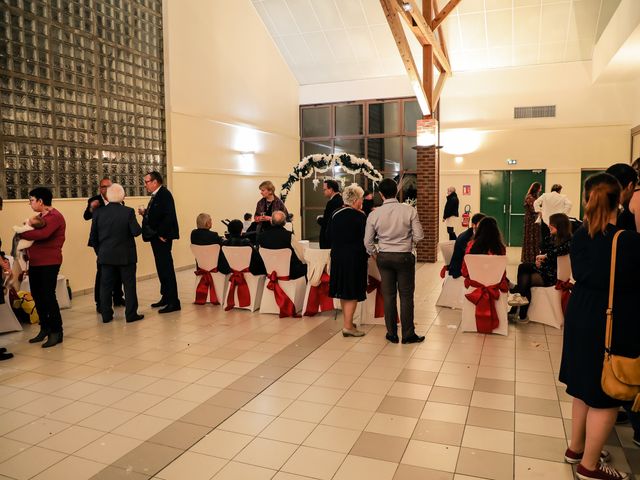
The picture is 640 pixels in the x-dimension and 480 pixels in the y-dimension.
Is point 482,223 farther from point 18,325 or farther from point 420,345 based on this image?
point 18,325

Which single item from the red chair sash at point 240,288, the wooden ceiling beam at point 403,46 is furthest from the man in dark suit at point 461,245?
the wooden ceiling beam at point 403,46

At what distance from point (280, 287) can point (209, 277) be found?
1041 mm

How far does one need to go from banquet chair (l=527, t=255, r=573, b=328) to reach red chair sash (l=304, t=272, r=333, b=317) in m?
2.13

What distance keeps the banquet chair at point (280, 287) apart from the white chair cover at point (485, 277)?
180 cm

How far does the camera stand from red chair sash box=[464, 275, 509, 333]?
507cm

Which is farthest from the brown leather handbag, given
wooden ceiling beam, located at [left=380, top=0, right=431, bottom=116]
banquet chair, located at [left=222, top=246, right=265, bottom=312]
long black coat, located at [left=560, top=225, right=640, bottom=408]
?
wooden ceiling beam, located at [left=380, top=0, right=431, bottom=116]

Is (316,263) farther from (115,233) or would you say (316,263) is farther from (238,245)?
(115,233)

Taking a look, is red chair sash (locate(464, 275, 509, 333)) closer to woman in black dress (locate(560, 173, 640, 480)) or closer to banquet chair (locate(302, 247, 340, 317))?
banquet chair (locate(302, 247, 340, 317))

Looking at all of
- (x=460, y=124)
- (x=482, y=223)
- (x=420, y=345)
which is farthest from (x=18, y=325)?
(x=460, y=124)

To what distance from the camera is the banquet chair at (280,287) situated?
5730 millimetres

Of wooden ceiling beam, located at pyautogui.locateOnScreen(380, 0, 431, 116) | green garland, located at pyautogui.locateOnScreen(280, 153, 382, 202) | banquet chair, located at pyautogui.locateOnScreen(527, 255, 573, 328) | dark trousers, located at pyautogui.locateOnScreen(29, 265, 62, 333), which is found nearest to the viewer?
dark trousers, located at pyautogui.locateOnScreen(29, 265, 62, 333)

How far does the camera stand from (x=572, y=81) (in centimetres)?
1175

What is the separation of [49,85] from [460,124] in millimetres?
9028

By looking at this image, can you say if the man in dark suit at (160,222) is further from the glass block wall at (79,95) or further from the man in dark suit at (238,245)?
the glass block wall at (79,95)
